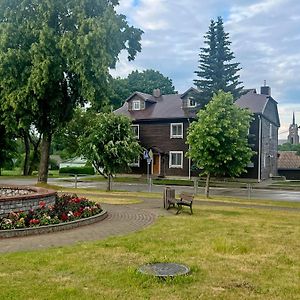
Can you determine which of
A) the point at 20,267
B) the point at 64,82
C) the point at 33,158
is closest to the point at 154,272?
the point at 20,267

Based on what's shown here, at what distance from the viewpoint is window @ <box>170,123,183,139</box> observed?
43.2 meters

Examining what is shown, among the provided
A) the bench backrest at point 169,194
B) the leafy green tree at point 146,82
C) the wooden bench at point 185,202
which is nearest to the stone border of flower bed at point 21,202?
the wooden bench at point 185,202

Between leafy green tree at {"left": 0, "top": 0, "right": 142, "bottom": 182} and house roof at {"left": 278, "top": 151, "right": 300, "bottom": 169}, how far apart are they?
31395 millimetres

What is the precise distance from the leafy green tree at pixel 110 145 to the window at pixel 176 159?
15479mm

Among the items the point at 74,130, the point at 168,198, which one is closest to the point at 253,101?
the point at 74,130

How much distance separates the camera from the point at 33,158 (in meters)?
56.3

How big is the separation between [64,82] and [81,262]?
73.7ft

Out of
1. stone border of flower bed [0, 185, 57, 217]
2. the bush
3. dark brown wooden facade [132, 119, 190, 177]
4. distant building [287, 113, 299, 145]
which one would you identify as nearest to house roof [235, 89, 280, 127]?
dark brown wooden facade [132, 119, 190, 177]

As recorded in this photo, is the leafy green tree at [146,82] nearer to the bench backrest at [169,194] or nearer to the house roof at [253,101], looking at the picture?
the house roof at [253,101]

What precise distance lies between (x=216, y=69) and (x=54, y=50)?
19191 mm

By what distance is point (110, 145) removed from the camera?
90.4 ft

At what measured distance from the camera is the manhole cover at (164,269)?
23.5 feet

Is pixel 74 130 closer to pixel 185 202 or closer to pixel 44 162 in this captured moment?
pixel 44 162

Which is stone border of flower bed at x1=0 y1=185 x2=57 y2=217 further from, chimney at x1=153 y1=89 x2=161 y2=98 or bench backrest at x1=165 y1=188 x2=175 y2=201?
chimney at x1=153 y1=89 x2=161 y2=98
